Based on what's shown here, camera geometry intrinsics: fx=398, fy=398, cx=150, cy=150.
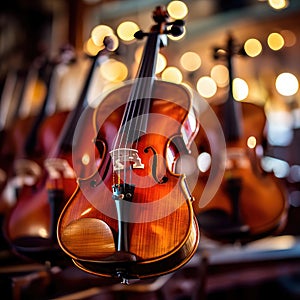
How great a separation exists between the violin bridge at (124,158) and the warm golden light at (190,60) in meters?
3.28

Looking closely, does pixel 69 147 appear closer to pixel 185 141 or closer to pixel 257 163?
pixel 185 141

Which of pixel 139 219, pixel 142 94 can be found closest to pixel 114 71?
pixel 142 94

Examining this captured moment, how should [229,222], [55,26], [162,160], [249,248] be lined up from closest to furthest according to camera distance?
1. [162,160]
2. [229,222]
3. [249,248]
4. [55,26]

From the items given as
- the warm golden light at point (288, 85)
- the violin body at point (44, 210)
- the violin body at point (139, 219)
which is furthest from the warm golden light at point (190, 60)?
the violin body at point (139, 219)

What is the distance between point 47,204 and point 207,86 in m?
2.72

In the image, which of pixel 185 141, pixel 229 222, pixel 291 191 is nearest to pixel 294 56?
pixel 291 191

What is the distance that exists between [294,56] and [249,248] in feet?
8.49

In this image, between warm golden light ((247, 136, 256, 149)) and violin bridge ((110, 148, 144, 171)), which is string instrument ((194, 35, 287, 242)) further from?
A: violin bridge ((110, 148, 144, 171))

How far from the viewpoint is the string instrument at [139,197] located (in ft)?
2.54

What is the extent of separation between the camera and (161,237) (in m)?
0.78

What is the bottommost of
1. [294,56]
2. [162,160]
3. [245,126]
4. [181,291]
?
[181,291]

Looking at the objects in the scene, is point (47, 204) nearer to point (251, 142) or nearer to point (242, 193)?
point (242, 193)

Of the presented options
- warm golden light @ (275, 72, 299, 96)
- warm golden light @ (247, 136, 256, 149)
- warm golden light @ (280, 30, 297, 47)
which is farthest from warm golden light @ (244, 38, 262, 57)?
warm golden light @ (247, 136, 256, 149)

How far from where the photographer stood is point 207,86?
3.72 meters
